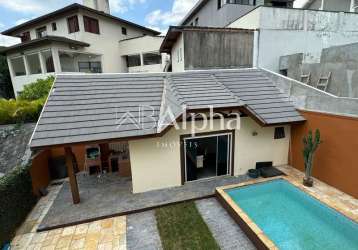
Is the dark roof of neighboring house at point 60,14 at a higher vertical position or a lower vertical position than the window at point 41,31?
higher

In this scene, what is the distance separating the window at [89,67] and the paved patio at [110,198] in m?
19.4

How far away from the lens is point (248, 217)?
6570mm

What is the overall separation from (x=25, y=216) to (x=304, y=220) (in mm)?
9899

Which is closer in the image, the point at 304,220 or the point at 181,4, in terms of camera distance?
the point at 304,220

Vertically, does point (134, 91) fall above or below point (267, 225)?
above

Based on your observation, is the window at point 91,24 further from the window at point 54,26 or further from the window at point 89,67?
the window at point 54,26

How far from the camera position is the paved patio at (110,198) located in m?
7.19

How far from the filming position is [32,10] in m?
26.0

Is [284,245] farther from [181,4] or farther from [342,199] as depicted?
[181,4]

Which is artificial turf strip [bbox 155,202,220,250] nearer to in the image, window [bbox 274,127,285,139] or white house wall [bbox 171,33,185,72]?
window [bbox 274,127,285,139]

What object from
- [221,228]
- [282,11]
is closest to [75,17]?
[282,11]

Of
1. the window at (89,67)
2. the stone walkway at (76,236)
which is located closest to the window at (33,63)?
the window at (89,67)

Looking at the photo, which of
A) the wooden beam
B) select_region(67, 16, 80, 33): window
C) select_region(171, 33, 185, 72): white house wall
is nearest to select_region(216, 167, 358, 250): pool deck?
the wooden beam

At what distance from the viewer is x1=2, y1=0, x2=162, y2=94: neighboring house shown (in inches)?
853
